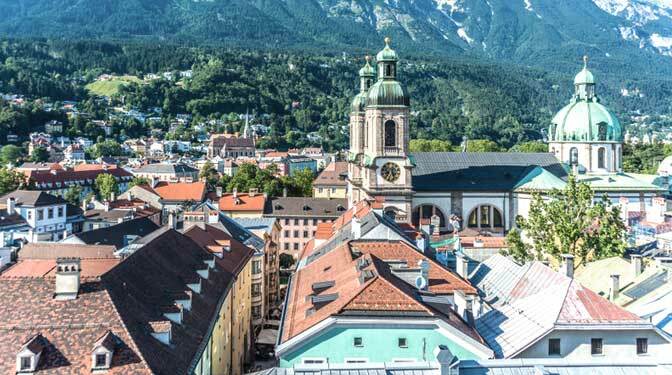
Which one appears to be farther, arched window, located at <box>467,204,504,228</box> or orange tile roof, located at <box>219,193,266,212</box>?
orange tile roof, located at <box>219,193,266,212</box>

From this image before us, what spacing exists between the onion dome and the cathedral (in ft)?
0.37

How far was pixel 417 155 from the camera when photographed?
8188 centimetres

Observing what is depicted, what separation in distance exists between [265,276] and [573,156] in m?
44.6

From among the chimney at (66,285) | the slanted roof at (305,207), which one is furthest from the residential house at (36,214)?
the chimney at (66,285)

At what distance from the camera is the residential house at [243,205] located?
3674 inches

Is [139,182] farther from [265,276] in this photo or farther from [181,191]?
[265,276]

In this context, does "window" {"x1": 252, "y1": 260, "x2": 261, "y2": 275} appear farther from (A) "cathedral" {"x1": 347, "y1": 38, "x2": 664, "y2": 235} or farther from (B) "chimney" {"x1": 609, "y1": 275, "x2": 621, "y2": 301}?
(B) "chimney" {"x1": 609, "y1": 275, "x2": 621, "y2": 301}

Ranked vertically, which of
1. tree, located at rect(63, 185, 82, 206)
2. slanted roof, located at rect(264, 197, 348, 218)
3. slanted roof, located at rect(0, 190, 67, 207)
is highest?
tree, located at rect(63, 185, 82, 206)

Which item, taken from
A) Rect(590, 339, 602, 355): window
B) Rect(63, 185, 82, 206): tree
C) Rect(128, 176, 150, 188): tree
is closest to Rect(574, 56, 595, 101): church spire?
Rect(590, 339, 602, 355): window

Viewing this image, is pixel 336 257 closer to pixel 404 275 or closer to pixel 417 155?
pixel 404 275

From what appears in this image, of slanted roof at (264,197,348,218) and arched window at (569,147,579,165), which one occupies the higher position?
arched window at (569,147,579,165)

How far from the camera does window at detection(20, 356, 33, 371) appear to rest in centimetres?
2080

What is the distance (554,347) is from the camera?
26.2 m

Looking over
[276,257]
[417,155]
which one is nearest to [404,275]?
[276,257]
